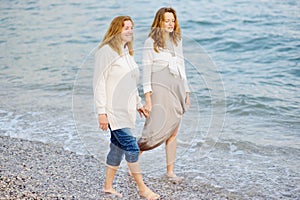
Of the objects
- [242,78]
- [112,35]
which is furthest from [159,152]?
[242,78]

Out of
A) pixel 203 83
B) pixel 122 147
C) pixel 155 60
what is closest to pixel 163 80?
pixel 155 60

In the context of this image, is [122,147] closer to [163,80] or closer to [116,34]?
[163,80]

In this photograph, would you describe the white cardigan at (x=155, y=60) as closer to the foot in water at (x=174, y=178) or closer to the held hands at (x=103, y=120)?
the held hands at (x=103, y=120)

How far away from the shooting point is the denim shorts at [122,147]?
3.75 meters

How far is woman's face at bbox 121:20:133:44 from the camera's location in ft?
12.1

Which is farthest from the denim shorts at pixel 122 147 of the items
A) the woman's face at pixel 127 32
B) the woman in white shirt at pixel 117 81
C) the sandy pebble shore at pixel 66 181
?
the woman's face at pixel 127 32

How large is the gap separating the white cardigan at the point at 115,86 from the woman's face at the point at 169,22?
0.41 m

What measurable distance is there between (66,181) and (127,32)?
4.68ft

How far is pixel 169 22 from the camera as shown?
3.95 meters

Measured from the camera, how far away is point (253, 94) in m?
7.79

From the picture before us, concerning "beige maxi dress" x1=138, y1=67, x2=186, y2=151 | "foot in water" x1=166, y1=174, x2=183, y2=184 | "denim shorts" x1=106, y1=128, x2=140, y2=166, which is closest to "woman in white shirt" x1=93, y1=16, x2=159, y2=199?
"denim shorts" x1=106, y1=128, x2=140, y2=166

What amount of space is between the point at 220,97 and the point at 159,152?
3.32 ft

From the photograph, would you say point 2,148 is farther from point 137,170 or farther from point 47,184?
point 137,170

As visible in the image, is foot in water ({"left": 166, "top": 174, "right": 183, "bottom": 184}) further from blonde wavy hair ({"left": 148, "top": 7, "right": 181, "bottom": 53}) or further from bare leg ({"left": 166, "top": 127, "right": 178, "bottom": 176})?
blonde wavy hair ({"left": 148, "top": 7, "right": 181, "bottom": 53})
